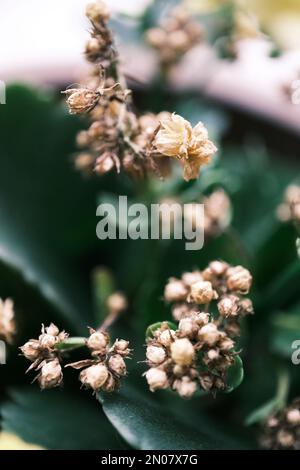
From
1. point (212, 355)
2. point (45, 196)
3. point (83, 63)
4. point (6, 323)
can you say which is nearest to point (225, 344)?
point (212, 355)

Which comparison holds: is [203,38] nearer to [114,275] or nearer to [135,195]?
[135,195]

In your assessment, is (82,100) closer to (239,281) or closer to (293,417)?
(239,281)

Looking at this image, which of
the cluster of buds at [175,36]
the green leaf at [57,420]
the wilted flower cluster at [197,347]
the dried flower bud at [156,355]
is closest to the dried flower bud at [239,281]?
the wilted flower cluster at [197,347]

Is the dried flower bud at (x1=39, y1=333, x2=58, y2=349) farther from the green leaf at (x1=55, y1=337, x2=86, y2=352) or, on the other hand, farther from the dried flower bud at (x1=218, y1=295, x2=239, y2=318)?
the dried flower bud at (x1=218, y1=295, x2=239, y2=318)

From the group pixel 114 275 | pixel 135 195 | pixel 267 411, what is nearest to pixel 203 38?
pixel 135 195

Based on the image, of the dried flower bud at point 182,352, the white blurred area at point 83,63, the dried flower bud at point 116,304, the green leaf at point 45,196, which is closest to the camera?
the dried flower bud at point 182,352

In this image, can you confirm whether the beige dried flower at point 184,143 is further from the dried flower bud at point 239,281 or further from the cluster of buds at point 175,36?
the cluster of buds at point 175,36

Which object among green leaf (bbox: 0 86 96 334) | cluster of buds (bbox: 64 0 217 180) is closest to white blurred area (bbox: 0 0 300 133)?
green leaf (bbox: 0 86 96 334)
